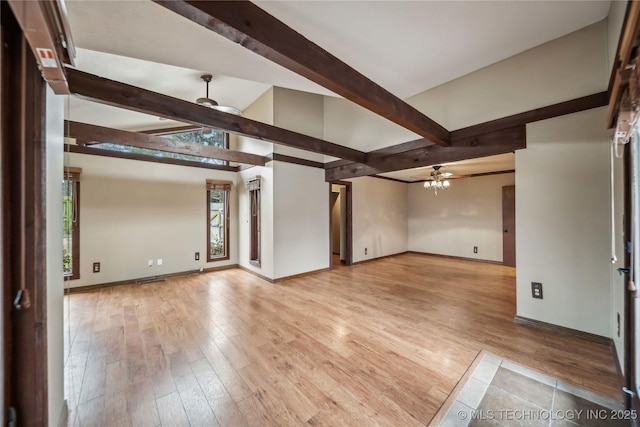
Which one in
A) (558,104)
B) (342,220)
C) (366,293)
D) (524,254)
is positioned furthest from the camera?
(342,220)

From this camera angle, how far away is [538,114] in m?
2.54

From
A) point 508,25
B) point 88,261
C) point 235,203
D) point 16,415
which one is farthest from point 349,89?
point 88,261

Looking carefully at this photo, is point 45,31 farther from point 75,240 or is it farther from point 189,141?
point 75,240

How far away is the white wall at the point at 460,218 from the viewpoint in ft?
19.0

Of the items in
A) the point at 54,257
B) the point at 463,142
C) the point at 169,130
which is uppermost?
the point at 169,130

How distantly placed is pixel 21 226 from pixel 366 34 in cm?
257

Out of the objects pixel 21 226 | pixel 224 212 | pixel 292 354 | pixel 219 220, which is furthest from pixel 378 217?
pixel 21 226

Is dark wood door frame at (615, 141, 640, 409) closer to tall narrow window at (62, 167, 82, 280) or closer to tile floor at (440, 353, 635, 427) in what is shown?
tile floor at (440, 353, 635, 427)

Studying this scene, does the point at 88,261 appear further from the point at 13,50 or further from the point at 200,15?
the point at 200,15

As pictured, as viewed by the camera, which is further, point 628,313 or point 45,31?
point 628,313

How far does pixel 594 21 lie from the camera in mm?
A: 2148

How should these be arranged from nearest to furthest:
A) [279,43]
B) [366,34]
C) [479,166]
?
1. [279,43]
2. [366,34]
3. [479,166]

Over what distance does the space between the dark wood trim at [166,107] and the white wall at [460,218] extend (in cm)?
473

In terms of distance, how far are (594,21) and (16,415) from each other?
15.3ft
